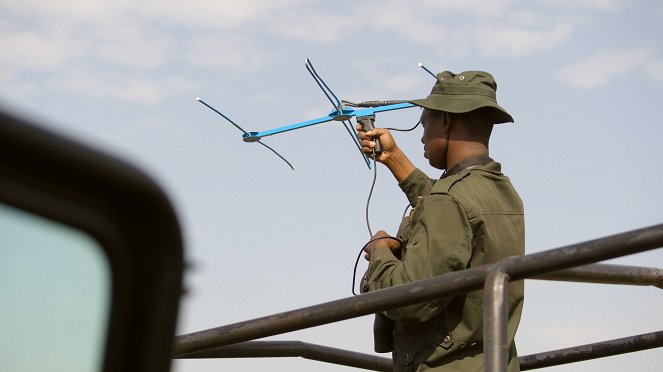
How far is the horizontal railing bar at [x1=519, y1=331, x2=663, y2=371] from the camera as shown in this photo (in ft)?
11.2

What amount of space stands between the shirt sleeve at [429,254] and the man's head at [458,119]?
16.9 inches

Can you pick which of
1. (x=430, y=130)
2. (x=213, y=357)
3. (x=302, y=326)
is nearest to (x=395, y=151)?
(x=430, y=130)

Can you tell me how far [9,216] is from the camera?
0.78m

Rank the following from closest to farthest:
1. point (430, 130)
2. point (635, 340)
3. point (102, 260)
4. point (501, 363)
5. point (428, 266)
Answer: point (102, 260)
point (501, 363)
point (428, 266)
point (635, 340)
point (430, 130)

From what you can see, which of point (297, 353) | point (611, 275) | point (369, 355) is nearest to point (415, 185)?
point (369, 355)

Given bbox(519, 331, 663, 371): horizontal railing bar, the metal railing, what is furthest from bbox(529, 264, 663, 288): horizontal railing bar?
bbox(519, 331, 663, 371): horizontal railing bar

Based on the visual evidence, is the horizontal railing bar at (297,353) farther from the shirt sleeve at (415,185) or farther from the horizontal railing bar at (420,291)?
the shirt sleeve at (415,185)

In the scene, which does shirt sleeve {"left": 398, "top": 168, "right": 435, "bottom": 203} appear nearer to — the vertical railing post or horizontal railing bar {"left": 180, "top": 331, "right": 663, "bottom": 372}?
horizontal railing bar {"left": 180, "top": 331, "right": 663, "bottom": 372}

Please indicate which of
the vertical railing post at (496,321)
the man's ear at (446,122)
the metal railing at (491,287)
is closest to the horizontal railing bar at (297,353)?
the metal railing at (491,287)

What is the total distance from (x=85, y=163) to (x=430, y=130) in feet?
9.96

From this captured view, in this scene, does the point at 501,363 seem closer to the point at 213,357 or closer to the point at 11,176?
the point at 213,357

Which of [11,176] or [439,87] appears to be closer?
[11,176]

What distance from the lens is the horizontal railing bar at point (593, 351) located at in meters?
3.41

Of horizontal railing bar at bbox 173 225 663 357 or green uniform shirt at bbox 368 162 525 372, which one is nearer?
horizontal railing bar at bbox 173 225 663 357
